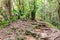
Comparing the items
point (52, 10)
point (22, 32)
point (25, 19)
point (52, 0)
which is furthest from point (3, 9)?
point (52, 10)

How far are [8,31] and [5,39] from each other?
67.5 inches

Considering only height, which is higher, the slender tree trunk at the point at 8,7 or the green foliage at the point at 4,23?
the slender tree trunk at the point at 8,7

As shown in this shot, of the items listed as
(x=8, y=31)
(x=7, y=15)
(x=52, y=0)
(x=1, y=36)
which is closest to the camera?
(x=1, y=36)

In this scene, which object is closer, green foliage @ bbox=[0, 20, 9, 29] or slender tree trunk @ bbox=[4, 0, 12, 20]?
green foliage @ bbox=[0, 20, 9, 29]

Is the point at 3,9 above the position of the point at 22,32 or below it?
above

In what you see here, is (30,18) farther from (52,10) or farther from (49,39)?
(52,10)

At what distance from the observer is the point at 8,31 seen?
1090cm

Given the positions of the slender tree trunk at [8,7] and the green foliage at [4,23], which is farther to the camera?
the slender tree trunk at [8,7]

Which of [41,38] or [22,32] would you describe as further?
[22,32]

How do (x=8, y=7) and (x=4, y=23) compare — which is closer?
(x=4, y=23)

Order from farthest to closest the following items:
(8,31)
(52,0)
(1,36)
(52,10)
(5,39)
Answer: (52,10) → (52,0) → (8,31) → (1,36) → (5,39)

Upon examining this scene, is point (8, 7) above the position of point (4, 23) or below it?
above

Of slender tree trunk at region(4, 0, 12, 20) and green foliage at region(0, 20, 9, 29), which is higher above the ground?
slender tree trunk at region(4, 0, 12, 20)

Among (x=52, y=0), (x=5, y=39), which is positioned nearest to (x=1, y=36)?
(x=5, y=39)
